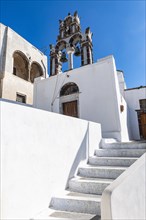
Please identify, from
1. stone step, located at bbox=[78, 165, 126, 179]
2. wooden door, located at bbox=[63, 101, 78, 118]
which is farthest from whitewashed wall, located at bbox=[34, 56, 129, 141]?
stone step, located at bbox=[78, 165, 126, 179]

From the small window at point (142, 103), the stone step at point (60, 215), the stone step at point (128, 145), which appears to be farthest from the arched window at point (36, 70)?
the stone step at point (60, 215)

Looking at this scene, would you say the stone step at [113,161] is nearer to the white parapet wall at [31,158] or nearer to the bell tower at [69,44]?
the white parapet wall at [31,158]

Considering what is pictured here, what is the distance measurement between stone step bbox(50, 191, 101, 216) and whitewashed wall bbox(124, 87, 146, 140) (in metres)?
9.61

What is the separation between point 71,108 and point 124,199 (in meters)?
6.75

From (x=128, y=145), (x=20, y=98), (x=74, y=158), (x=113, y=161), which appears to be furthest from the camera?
(x=20, y=98)

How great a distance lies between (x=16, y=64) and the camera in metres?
16.7

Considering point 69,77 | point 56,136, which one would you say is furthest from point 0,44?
point 56,136

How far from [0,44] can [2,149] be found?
1433 cm

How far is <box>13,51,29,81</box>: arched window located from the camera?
15.7 metres

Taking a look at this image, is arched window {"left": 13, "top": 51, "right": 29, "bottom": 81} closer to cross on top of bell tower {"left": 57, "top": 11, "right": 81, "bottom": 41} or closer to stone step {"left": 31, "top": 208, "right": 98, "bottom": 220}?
cross on top of bell tower {"left": 57, "top": 11, "right": 81, "bottom": 41}

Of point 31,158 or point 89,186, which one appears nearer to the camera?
point 31,158

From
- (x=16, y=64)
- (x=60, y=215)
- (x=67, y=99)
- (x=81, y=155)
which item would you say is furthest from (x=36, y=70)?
(x=60, y=215)

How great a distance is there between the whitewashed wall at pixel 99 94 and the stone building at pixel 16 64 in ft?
18.7

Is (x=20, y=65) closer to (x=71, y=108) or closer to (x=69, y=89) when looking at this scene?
(x=69, y=89)
